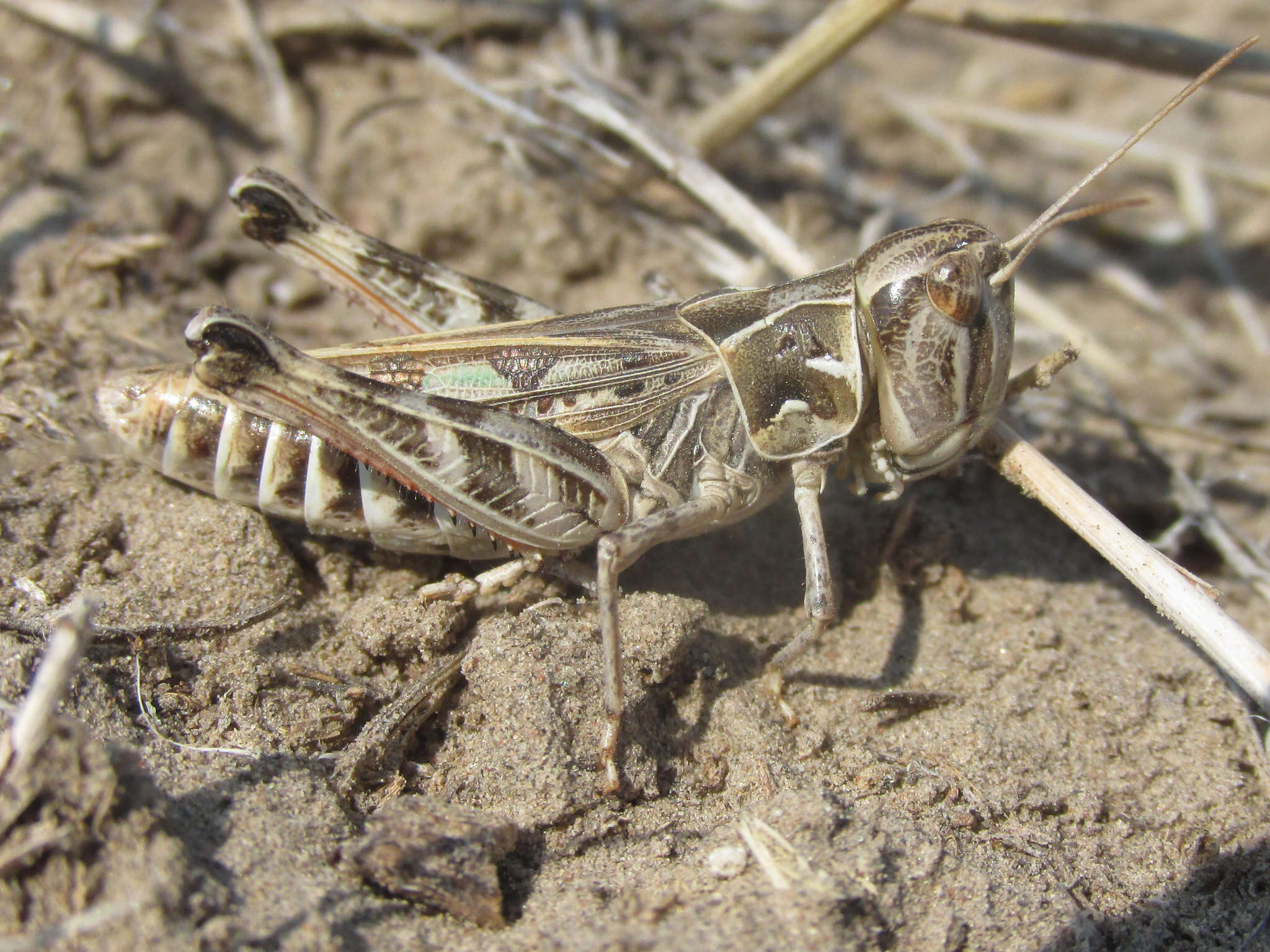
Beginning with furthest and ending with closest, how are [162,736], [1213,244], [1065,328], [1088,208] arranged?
[1213,244], [1065,328], [1088,208], [162,736]

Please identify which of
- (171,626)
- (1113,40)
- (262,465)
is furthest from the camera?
(1113,40)

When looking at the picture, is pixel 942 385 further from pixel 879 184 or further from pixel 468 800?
pixel 879 184

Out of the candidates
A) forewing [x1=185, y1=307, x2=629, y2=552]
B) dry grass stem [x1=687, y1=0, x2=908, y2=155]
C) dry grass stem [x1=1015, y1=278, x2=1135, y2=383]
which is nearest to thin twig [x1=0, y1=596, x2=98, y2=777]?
forewing [x1=185, y1=307, x2=629, y2=552]

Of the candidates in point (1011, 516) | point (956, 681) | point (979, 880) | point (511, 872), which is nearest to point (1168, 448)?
point (1011, 516)

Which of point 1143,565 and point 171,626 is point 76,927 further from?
point 1143,565

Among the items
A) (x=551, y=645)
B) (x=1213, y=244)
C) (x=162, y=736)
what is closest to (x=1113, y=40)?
(x=1213, y=244)

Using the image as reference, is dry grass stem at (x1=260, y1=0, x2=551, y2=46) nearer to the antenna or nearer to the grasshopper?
the grasshopper

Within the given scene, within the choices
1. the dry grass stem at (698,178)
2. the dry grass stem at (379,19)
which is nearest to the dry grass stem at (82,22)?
the dry grass stem at (379,19)

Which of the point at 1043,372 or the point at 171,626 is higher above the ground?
the point at 1043,372

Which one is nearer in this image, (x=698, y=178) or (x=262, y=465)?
(x=262, y=465)

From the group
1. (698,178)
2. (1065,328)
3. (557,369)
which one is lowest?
(557,369)
